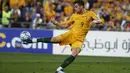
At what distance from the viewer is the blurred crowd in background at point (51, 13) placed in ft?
77.4

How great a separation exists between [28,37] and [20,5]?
1178 cm

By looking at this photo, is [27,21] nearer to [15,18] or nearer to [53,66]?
[15,18]

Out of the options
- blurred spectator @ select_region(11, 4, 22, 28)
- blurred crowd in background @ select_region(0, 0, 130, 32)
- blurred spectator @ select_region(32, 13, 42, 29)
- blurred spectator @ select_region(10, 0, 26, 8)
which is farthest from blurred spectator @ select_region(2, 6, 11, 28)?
blurred spectator @ select_region(32, 13, 42, 29)

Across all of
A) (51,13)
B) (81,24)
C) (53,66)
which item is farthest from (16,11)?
(81,24)

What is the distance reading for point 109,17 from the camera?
25.6 metres

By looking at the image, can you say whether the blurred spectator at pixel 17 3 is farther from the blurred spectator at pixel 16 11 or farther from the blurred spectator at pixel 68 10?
the blurred spectator at pixel 68 10

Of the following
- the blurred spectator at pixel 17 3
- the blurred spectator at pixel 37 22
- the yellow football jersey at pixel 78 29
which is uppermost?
the blurred spectator at pixel 17 3

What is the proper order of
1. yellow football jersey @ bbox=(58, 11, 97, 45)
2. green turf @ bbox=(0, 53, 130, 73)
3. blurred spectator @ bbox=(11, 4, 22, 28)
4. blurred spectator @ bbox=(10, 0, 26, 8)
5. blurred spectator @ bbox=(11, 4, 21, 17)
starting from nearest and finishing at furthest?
yellow football jersey @ bbox=(58, 11, 97, 45) → green turf @ bbox=(0, 53, 130, 73) → blurred spectator @ bbox=(11, 4, 22, 28) → blurred spectator @ bbox=(11, 4, 21, 17) → blurred spectator @ bbox=(10, 0, 26, 8)

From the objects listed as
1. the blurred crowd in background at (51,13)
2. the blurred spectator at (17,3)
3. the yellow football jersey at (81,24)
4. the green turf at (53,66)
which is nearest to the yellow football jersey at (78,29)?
the yellow football jersey at (81,24)

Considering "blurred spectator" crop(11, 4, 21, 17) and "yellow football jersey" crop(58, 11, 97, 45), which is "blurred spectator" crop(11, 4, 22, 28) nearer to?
"blurred spectator" crop(11, 4, 21, 17)

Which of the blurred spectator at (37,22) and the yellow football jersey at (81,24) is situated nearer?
the yellow football jersey at (81,24)

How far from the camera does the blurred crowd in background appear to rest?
23.6m

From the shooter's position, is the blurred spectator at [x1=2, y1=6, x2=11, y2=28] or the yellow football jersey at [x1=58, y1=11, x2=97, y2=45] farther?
the blurred spectator at [x1=2, y1=6, x2=11, y2=28]

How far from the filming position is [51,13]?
2481 cm
